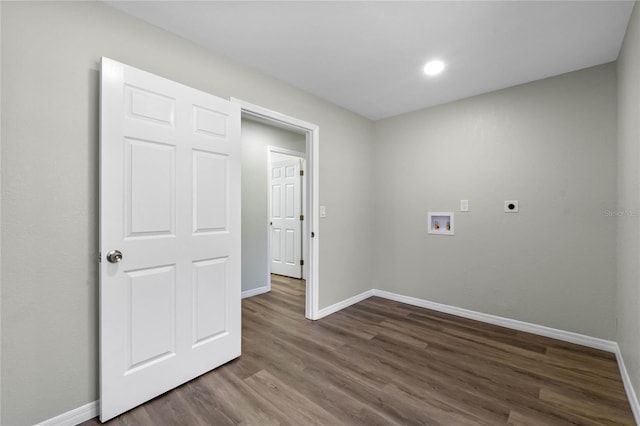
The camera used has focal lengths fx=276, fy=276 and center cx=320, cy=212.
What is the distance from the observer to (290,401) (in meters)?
1.77

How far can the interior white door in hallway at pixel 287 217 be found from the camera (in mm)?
4922

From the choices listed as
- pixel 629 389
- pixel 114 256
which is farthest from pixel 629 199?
pixel 114 256

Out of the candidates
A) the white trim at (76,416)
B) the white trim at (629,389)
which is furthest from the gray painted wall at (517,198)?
the white trim at (76,416)

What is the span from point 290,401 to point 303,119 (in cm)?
250

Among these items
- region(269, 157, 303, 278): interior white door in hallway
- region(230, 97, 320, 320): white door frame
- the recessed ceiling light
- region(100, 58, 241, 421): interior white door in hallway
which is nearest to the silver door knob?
region(100, 58, 241, 421): interior white door in hallway

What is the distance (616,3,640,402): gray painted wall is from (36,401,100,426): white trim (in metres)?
3.16

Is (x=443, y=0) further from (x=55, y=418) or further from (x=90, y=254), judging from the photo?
(x=55, y=418)

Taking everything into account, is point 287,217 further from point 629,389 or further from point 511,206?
point 629,389

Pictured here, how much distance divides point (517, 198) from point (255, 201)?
3.23 meters

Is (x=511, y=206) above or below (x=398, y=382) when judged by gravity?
above

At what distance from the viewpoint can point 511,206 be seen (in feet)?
9.34

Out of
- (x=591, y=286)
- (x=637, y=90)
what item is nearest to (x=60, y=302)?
(x=637, y=90)

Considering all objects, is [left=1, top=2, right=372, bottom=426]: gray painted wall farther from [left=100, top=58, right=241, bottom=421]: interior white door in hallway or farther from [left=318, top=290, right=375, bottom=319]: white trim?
A: [left=318, top=290, right=375, bottom=319]: white trim

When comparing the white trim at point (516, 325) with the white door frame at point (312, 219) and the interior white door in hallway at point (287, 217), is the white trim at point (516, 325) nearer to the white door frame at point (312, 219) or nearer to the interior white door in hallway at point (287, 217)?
the white door frame at point (312, 219)
